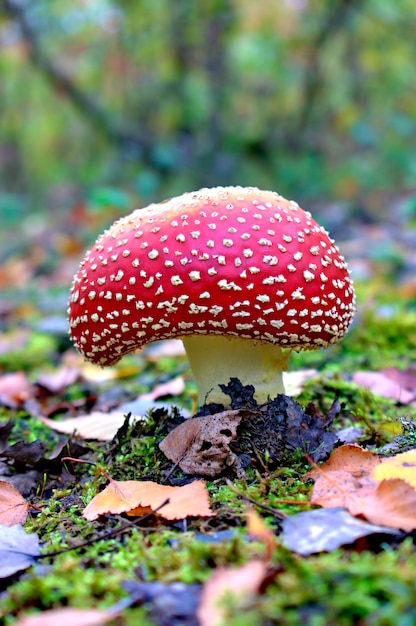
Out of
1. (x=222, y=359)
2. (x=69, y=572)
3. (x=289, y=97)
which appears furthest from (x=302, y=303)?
(x=289, y=97)

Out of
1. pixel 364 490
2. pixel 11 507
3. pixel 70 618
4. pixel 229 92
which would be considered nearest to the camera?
pixel 70 618

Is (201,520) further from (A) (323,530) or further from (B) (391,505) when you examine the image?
(B) (391,505)

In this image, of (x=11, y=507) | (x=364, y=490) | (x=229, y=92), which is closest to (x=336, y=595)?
(x=364, y=490)

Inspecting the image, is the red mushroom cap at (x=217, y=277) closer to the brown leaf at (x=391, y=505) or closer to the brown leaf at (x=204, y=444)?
the brown leaf at (x=204, y=444)

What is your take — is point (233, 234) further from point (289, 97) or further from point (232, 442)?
point (289, 97)

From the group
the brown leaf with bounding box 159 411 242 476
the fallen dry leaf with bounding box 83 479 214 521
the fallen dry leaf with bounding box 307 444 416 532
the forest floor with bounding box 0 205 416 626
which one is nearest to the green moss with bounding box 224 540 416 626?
the forest floor with bounding box 0 205 416 626

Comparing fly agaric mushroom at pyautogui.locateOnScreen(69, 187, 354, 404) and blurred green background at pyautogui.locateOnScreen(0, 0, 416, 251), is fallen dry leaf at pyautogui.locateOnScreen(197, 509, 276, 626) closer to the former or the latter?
fly agaric mushroom at pyautogui.locateOnScreen(69, 187, 354, 404)
